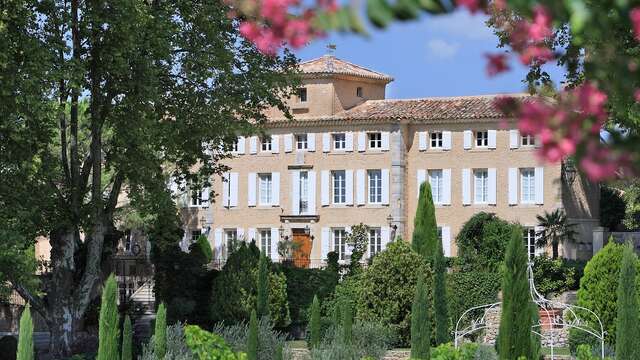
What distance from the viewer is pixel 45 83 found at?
75.6 ft

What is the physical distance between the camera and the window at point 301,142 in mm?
53156

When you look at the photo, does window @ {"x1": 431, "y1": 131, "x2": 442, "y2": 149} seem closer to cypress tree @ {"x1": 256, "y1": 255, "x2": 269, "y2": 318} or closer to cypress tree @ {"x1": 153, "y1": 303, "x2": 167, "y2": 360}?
cypress tree @ {"x1": 256, "y1": 255, "x2": 269, "y2": 318}

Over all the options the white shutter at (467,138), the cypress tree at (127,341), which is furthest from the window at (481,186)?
the cypress tree at (127,341)

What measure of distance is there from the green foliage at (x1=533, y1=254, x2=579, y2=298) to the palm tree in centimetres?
981

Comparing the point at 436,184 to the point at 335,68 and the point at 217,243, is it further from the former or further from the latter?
the point at 217,243

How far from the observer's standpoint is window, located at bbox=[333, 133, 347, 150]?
52.4 metres

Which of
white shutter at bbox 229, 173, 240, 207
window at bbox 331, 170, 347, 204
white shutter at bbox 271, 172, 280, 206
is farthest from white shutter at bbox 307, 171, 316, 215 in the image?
white shutter at bbox 229, 173, 240, 207

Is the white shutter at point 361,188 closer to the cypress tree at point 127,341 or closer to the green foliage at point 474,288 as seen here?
the green foliage at point 474,288

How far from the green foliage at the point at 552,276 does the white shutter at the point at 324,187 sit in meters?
17.3

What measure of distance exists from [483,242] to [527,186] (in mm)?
9713

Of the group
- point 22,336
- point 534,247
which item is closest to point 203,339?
point 22,336

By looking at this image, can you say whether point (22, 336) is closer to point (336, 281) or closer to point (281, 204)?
point (336, 281)

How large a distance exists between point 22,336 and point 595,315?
1127 cm

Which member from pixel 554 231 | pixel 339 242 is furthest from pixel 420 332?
pixel 339 242
